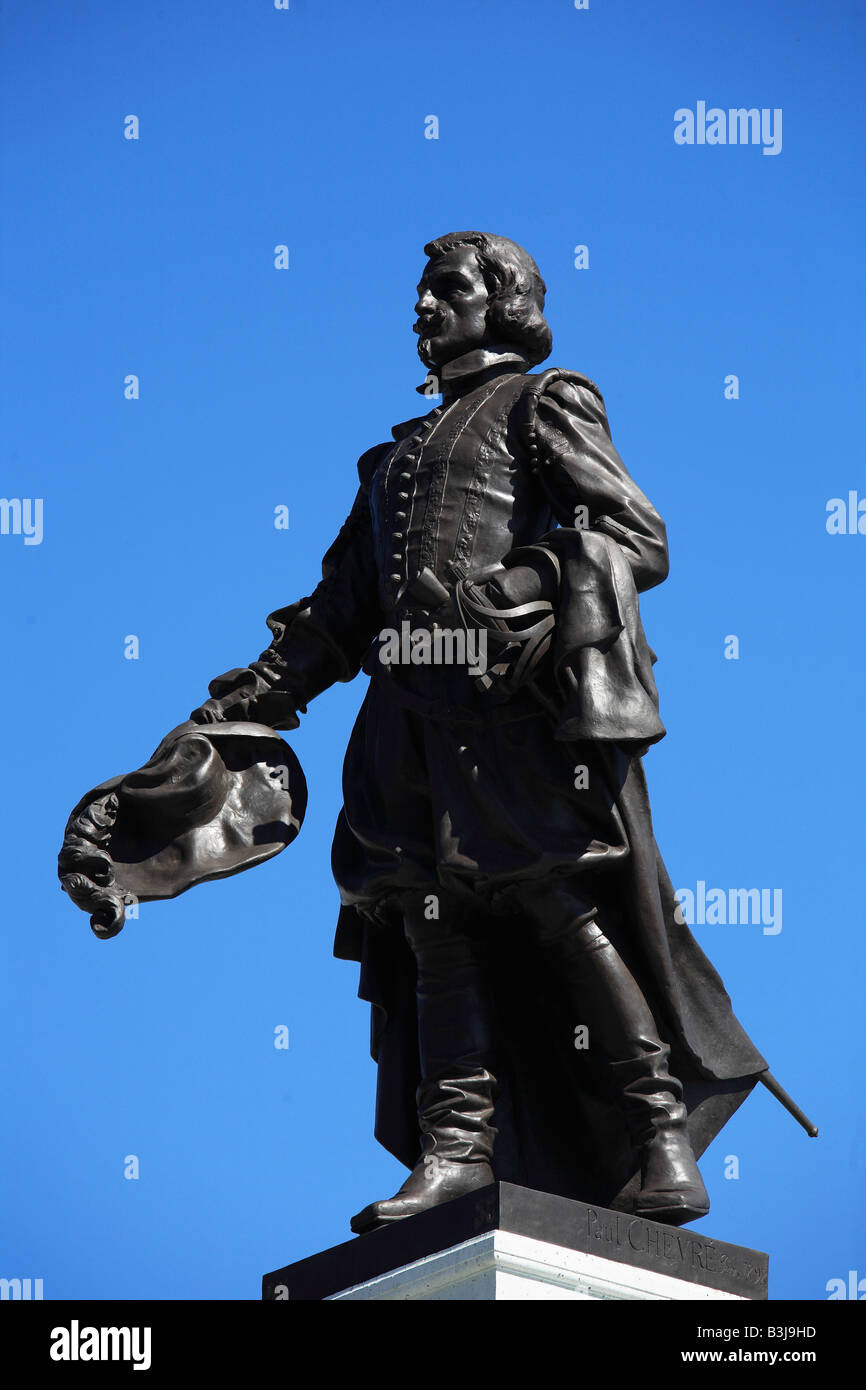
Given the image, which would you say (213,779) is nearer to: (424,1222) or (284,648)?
(284,648)

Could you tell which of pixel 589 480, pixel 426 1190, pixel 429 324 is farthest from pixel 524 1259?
pixel 429 324

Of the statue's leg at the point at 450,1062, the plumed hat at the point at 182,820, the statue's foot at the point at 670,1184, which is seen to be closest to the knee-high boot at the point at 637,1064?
the statue's foot at the point at 670,1184

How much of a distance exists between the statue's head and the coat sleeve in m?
0.49

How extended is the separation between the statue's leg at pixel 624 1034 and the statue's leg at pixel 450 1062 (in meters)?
0.32

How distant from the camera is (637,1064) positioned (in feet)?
28.5

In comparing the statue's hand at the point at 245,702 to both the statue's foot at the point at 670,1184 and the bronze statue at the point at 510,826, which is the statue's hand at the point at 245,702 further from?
the statue's foot at the point at 670,1184

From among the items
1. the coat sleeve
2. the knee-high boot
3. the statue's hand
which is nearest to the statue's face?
the coat sleeve

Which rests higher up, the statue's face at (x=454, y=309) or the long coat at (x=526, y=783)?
the statue's face at (x=454, y=309)

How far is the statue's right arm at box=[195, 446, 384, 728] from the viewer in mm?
9695

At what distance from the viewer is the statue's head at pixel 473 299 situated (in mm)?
9695
